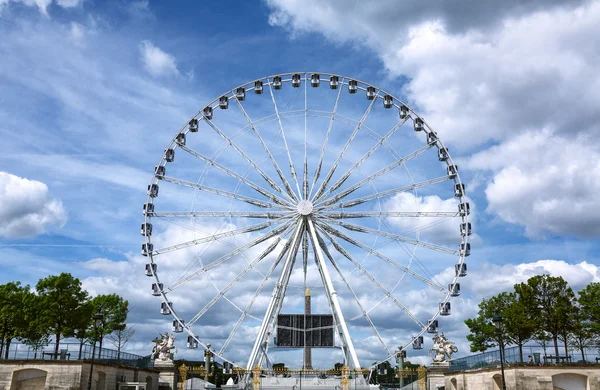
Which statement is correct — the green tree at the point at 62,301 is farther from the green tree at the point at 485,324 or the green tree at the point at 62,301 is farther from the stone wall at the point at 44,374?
the green tree at the point at 485,324

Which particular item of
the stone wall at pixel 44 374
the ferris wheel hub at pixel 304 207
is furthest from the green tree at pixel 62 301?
the ferris wheel hub at pixel 304 207

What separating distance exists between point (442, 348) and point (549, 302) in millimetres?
14418

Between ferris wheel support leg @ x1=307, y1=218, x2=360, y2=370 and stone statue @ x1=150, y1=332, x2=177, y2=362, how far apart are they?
14.9 m

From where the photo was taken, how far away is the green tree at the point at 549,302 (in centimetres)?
5831

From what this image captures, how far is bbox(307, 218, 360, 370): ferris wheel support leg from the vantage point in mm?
46562

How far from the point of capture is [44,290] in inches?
2386

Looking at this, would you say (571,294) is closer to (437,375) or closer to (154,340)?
(437,375)

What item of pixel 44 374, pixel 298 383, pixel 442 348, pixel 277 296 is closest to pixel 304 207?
Answer: pixel 277 296

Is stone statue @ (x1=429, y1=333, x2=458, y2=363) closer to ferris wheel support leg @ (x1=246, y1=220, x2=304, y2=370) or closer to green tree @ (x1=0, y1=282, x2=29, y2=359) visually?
ferris wheel support leg @ (x1=246, y1=220, x2=304, y2=370)

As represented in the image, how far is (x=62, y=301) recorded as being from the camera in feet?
197

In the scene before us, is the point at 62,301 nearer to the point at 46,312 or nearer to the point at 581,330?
the point at 46,312

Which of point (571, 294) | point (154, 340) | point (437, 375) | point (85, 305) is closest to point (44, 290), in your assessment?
point (85, 305)

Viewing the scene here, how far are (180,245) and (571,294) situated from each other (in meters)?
38.6

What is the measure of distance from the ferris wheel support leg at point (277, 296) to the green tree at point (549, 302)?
27.0m
